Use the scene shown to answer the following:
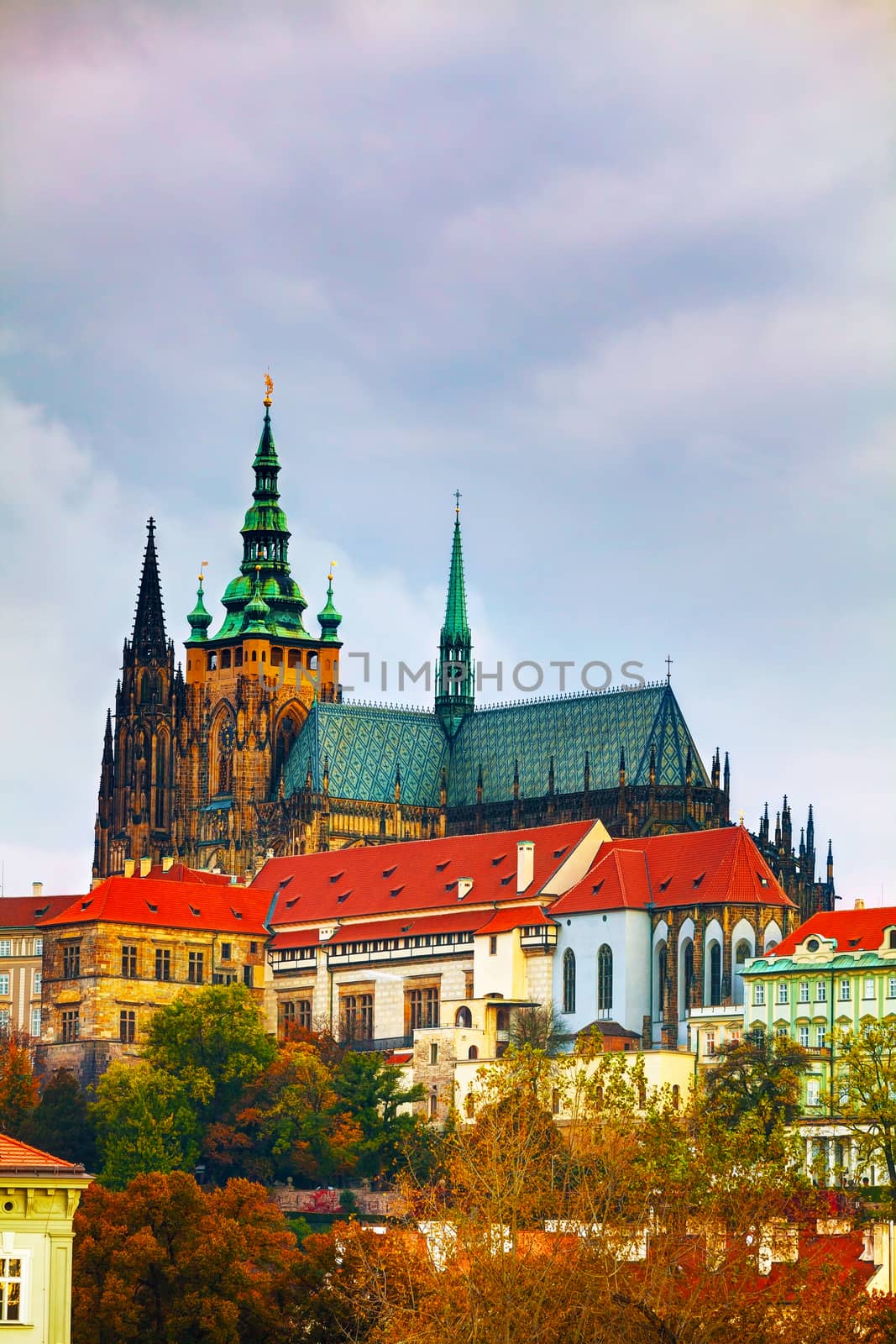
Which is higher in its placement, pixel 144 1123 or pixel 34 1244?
pixel 144 1123

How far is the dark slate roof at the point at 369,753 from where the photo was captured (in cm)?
17875

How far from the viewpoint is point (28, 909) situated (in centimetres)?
16600

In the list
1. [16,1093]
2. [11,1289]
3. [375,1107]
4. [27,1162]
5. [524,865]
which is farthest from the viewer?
[524,865]

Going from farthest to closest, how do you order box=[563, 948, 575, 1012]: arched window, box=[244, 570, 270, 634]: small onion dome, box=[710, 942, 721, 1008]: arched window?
box=[244, 570, 270, 634]: small onion dome → box=[563, 948, 575, 1012]: arched window → box=[710, 942, 721, 1008]: arched window

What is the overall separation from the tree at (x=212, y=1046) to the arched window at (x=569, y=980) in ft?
38.6

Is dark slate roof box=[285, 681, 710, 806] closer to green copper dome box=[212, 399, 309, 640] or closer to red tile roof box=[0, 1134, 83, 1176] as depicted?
green copper dome box=[212, 399, 309, 640]

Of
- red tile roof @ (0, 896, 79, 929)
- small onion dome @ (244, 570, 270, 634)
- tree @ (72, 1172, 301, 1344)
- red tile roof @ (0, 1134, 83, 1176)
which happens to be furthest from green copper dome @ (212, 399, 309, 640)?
red tile roof @ (0, 1134, 83, 1176)

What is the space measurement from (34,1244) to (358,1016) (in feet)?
297

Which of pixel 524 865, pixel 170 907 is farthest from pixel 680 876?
pixel 170 907

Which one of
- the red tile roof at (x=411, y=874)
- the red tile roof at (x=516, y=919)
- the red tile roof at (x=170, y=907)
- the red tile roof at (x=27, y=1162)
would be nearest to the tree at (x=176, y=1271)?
the red tile roof at (x=27, y=1162)

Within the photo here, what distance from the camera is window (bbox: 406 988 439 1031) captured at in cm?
14825

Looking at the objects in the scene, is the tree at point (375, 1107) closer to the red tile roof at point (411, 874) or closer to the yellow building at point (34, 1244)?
the red tile roof at point (411, 874)

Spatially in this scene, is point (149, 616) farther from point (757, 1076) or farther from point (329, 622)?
point (757, 1076)

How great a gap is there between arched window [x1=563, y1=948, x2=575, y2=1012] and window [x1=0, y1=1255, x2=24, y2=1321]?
8028cm
